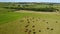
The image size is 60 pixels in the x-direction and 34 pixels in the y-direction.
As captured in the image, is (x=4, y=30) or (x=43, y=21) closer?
(x=4, y=30)

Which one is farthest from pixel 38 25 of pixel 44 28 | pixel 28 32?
pixel 28 32

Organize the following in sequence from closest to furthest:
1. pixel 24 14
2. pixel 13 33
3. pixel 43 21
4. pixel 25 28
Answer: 1. pixel 13 33
2. pixel 25 28
3. pixel 43 21
4. pixel 24 14

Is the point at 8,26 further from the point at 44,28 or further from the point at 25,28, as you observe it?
the point at 44,28

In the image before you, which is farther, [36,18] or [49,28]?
[36,18]

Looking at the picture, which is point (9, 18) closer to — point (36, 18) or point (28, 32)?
point (36, 18)

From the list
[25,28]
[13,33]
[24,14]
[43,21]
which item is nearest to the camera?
[13,33]

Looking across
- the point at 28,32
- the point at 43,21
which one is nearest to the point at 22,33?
the point at 28,32
